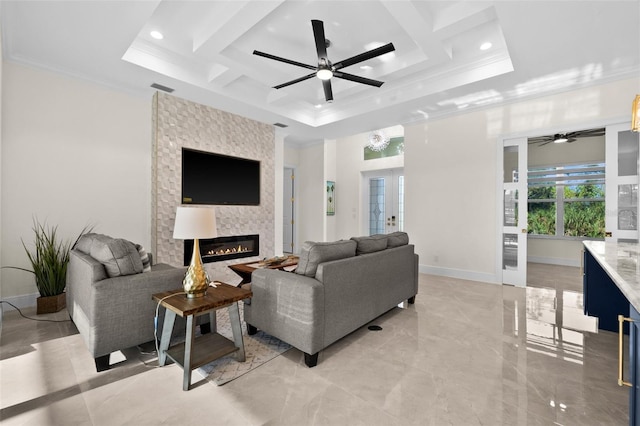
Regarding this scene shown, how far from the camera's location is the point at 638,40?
9.77 ft

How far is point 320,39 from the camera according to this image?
8.54 feet

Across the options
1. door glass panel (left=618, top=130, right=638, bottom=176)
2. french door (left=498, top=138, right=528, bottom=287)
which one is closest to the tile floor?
french door (left=498, top=138, right=528, bottom=287)

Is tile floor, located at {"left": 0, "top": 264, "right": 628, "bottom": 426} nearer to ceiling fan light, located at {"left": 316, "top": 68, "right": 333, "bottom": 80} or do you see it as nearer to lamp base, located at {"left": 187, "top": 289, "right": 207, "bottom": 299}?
lamp base, located at {"left": 187, "top": 289, "right": 207, "bottom": 299}

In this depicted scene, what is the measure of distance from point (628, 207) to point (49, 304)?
6.88 m

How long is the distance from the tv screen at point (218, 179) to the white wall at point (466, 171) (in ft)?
9.77

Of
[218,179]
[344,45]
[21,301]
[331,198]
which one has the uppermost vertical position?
[344,45]

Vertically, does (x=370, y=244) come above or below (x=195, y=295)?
above

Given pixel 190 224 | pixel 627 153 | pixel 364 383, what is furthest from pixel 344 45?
pixel 627 153

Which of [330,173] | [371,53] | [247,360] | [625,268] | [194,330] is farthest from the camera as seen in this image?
[330,173]

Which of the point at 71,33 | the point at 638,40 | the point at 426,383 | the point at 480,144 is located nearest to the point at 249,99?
the point at 71,33

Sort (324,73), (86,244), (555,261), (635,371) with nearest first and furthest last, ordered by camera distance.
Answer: (635,371), (86,244), (324,73), (555,261)

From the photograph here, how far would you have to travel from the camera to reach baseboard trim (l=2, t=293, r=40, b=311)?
324 cm

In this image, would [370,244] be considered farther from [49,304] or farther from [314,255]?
[49,304]

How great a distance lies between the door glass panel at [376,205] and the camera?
282 inches
